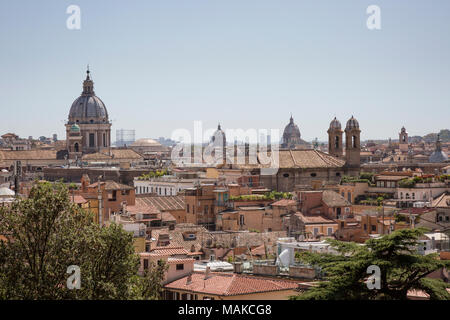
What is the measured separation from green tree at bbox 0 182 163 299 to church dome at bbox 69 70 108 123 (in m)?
102

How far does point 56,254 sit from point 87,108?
340ft

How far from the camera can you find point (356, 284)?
1458 cm

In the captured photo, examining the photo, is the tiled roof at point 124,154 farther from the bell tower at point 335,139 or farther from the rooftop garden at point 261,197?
the rooftop garden at point 261,197

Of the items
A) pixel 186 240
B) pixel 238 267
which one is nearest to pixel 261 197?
pixel 186 240

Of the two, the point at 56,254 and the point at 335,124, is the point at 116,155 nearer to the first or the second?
the point at 335,124

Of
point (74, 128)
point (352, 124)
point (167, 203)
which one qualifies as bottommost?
point (167, 203)

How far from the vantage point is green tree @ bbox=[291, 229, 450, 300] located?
14430 millimetres

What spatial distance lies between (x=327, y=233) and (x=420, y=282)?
20.4 m

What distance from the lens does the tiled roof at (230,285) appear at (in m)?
18.7

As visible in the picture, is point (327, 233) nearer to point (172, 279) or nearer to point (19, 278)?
point (172, 279)

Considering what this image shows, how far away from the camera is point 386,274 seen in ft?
48.5

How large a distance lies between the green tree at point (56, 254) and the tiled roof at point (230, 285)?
1.91 metres

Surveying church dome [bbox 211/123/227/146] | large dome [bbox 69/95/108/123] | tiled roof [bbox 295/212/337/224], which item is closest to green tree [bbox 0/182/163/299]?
tiled roof [bbox 295/212/337/224]

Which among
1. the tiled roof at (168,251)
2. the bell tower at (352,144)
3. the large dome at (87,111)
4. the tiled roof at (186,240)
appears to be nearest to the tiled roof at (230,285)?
the tiled roof at (168,251)
